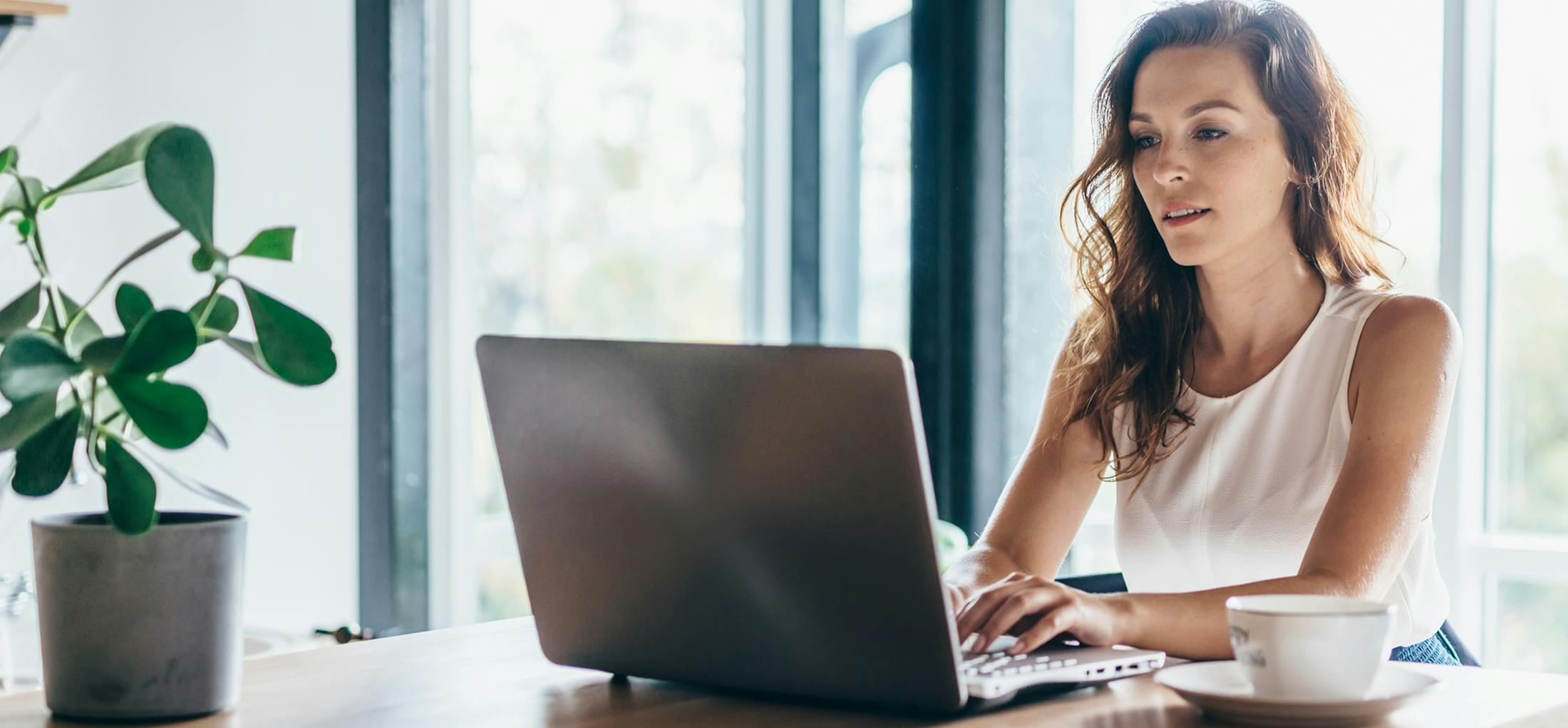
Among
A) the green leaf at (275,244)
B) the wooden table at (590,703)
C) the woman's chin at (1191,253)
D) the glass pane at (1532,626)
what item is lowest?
the glass pane at (1532,626)

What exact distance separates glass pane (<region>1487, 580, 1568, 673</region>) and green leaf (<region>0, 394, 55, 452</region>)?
92.5 inches

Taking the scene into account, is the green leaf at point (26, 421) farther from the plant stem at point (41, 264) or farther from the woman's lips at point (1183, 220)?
the woman's lips at point (1183, 220)

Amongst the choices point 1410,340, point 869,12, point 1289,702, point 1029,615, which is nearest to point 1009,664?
point 1029,615

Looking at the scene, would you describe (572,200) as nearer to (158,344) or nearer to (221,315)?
(221,315)

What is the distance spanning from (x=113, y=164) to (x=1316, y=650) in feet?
2.64

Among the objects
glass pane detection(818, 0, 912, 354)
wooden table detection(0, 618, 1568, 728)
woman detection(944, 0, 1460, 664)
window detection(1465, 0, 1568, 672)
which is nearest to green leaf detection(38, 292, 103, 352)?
wooden table detection(0, 618, 1568, 728)

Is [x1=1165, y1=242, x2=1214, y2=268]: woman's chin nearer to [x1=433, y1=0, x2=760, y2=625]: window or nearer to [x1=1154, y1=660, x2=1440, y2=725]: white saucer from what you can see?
[x1=1154, y1=660, x2=1440, y2=725]: white saucer

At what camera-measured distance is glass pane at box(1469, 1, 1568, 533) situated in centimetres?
237

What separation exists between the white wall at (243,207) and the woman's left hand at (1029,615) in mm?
1710

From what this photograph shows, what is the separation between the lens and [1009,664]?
3.03 ft

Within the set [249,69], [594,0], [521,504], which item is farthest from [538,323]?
[521,504]

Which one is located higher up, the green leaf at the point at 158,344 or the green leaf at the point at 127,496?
the green leaf at the point at 158,344

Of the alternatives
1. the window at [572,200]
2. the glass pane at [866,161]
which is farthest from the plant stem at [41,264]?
the glass pane at [866,161]

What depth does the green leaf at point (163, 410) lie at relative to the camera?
0.84 metres
